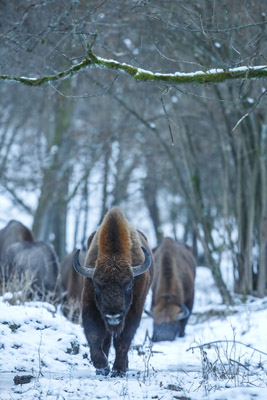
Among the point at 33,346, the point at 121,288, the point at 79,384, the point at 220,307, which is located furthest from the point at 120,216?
the point at 220,307

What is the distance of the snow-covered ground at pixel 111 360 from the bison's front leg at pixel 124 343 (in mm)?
163

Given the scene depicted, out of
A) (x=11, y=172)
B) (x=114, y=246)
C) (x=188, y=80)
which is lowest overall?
(x=114, y=246)

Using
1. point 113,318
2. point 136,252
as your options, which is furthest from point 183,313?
point 113,318

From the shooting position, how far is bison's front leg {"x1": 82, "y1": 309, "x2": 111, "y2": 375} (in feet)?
22.5

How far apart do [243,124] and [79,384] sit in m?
10.5

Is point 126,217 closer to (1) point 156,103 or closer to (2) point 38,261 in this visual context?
(2) point 38,261

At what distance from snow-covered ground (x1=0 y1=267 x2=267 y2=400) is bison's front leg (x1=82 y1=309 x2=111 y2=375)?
0.58ft

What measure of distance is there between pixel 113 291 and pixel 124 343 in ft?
2.95

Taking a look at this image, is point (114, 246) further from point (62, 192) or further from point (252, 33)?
point (62, 192)

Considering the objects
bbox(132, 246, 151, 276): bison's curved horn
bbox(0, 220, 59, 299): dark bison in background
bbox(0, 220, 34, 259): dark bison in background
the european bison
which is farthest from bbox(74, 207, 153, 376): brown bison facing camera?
bbox(0, 220, 34, 259): dark bison in background

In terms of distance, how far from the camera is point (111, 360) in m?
7.83

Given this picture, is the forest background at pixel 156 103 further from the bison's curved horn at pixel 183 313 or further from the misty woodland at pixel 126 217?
the bison's curved horn at pixel 183 313

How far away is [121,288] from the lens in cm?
672

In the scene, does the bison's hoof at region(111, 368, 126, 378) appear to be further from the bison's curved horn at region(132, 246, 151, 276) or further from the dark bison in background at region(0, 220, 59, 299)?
the dark bison in background at region(0, 220, 59, 299)
